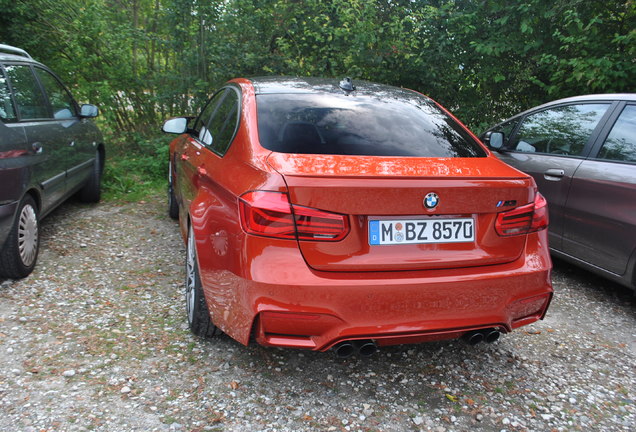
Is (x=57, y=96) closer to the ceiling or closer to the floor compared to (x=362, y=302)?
closer to the ceiling

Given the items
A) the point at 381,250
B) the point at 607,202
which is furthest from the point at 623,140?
the point at 381,250

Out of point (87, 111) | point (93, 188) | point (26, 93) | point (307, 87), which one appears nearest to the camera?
point (307, 87)

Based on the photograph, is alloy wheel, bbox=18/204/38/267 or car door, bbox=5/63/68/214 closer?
alloy wheel, bbox=18/204/38/267

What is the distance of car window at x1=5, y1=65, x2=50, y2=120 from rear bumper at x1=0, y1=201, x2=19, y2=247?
89 cm

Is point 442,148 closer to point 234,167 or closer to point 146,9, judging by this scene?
point 234,167

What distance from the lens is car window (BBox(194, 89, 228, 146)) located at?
11.9ft

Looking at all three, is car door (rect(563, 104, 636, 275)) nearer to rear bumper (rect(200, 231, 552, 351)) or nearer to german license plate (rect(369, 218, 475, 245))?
rear bumper (rect(200, 231, 552, 351))

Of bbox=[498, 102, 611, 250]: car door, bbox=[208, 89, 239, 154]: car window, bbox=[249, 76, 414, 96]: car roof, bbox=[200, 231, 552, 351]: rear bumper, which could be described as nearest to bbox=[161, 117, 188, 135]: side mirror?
bbox=[208, 89, 239, 154]: car window

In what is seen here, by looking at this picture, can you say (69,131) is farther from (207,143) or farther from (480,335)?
(480,335)

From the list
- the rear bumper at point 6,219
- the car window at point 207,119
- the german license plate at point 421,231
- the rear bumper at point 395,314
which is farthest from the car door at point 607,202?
the rear bumper at point 6,219

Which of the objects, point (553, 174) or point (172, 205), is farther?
point (172, 205)

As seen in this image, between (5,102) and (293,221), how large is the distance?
2.90 m

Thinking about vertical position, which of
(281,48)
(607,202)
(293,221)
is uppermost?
(281,48)

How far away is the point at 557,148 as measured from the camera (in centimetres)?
435
